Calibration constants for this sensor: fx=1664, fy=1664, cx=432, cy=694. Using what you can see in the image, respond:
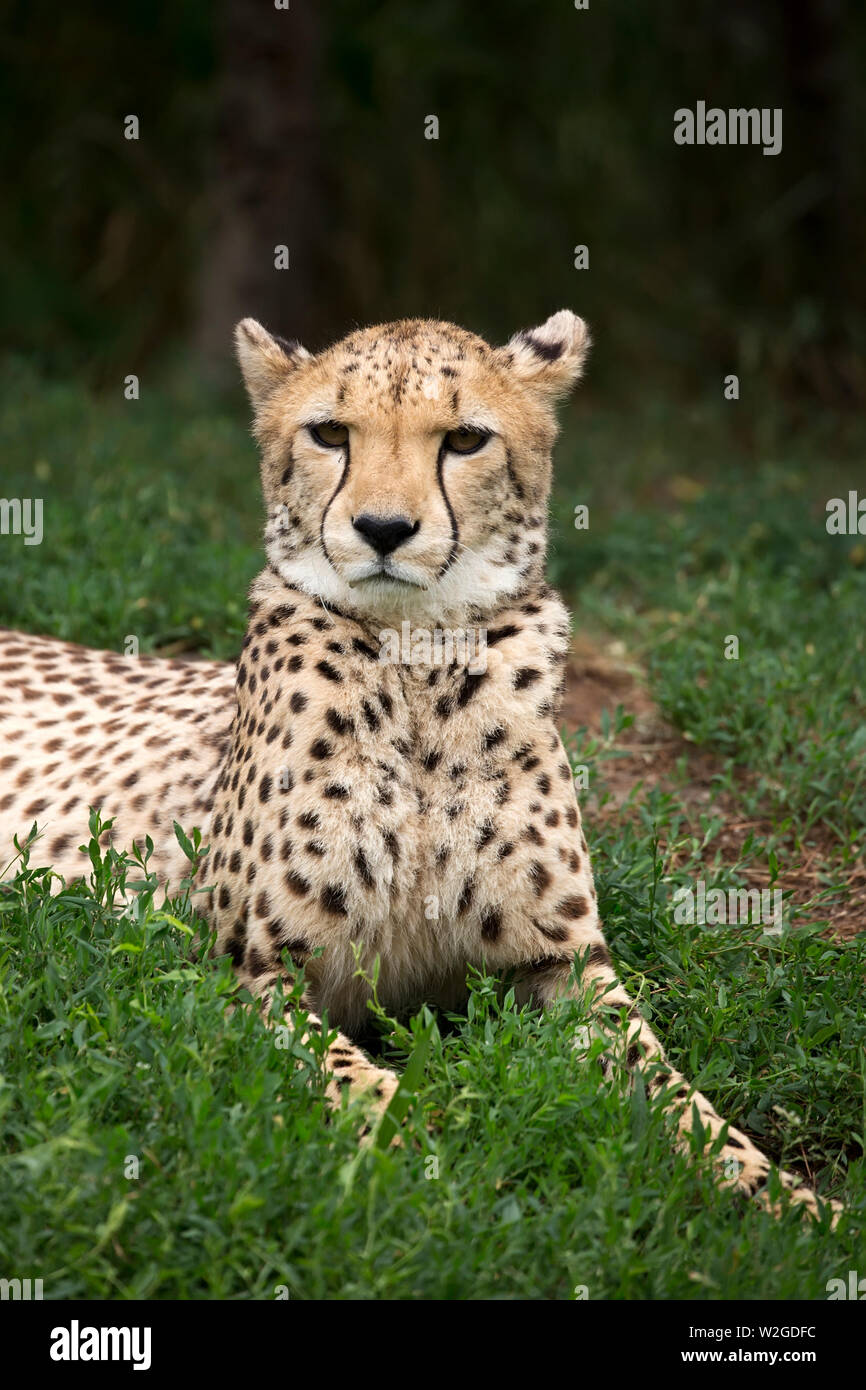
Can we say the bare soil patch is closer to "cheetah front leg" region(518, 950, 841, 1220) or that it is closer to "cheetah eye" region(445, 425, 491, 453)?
"cheetah front leg" region(518, 950, 841, 1220)

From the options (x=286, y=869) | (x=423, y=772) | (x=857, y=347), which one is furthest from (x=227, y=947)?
(x=857, y=347)

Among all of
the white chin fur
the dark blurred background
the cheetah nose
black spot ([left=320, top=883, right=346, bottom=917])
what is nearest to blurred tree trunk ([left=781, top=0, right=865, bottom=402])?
the dark blurred background

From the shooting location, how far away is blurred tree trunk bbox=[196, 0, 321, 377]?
9508mm

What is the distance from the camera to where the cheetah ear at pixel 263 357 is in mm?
3773

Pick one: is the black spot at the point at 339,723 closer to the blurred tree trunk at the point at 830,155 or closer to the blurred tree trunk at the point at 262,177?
the blurred tree trunk at the point at 262,177

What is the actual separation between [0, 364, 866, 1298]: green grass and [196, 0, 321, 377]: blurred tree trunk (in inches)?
186

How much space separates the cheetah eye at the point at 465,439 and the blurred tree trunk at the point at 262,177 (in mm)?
6378

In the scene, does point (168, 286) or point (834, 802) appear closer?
point (834, 802)

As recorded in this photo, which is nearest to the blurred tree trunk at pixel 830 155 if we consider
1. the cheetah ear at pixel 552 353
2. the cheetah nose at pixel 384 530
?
the cheetah ear at pixel 552 353

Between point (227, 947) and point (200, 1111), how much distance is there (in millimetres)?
746

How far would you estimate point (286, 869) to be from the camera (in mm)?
3338

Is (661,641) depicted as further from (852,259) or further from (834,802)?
(852,259)

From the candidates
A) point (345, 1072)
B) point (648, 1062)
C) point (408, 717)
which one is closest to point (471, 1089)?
point (345, 1072)

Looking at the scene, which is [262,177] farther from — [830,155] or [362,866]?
[362,866]
